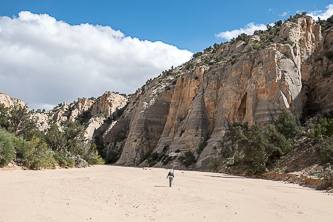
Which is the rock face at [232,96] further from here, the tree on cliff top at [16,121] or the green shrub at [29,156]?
the tree on cliff top at [16,121]

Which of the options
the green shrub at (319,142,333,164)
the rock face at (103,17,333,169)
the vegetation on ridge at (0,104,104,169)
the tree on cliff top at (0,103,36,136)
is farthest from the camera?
the rock face at (103,17,333,169)

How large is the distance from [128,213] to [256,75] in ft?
119

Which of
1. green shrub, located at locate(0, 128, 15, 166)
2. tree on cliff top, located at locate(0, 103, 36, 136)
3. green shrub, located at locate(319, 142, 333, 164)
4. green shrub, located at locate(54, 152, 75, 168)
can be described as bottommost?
green shrub, located at locate(54, 152, 75, 168)

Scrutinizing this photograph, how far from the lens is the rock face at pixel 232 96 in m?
37.2

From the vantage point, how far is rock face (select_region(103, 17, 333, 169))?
37250 mm

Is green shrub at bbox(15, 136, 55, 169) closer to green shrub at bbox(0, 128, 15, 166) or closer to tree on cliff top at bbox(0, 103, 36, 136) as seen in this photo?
green shrub at bbox(0, 128, 15, 166)

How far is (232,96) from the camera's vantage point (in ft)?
140

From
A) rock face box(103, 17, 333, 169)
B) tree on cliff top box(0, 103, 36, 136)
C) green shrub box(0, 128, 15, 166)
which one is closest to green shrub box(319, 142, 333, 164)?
rock face box(103, 17, 333, 169)

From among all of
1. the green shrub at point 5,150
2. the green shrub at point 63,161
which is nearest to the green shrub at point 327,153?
the green shrub at point 5,150

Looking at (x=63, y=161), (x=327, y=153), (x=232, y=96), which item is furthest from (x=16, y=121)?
(x=327, y=153)

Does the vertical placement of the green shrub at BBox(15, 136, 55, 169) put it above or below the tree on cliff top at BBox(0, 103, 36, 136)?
below

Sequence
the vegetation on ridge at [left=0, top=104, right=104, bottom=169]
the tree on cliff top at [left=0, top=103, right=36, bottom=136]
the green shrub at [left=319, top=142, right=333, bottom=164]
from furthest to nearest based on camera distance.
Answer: the tree on cliff top at [left=0, top=103, right=36, bottom=136] < the vegetation on ridge at [left=0, top=104, right=104, bottom=169] < the green shrub at [left=319, top=142, right=333, bottom=164]

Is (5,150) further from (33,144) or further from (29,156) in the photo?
(33,144)

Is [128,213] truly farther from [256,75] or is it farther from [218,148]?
[256,75]
